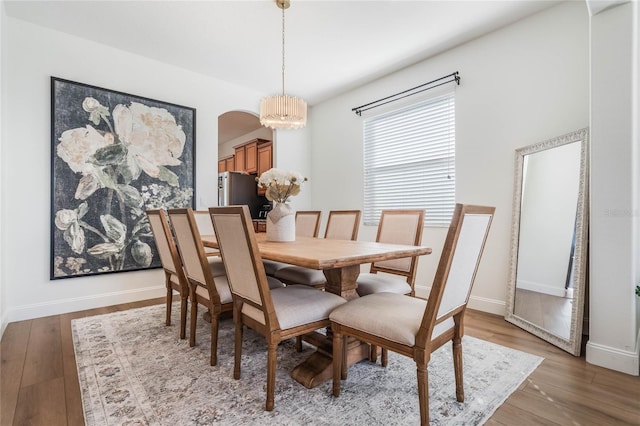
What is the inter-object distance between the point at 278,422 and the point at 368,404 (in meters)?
0.45

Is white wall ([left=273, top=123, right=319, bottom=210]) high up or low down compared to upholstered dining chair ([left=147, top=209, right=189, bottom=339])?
up

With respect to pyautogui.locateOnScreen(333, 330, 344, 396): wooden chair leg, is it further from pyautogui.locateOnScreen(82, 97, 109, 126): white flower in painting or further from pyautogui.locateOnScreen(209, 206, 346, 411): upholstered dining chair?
pyautogui.locateOnScreen(82, 97, 109, 126): white flower in painting

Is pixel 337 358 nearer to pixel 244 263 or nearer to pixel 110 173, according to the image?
pixel 244 263

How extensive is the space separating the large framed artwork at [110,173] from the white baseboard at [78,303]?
254 millimetres

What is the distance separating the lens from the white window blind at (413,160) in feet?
11.3

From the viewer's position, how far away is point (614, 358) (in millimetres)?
1908

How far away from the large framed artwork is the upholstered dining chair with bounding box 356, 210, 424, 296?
2487 mm

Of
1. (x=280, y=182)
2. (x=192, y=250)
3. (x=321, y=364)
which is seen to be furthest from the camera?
(x=280, y=182)

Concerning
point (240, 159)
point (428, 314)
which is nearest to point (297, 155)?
point (240, 159)

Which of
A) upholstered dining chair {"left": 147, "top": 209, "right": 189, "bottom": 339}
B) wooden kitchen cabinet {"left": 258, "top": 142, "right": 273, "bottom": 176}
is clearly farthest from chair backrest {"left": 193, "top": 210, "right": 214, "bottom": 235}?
wooden kitchen cabinet {"left": 258, "top": 142, "right": 273, "bottom": 176}

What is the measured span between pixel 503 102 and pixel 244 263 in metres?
2.89

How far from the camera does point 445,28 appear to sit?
117 inches

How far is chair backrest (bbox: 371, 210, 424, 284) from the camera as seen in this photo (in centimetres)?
248

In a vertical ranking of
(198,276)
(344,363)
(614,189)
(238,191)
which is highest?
(238,191)
